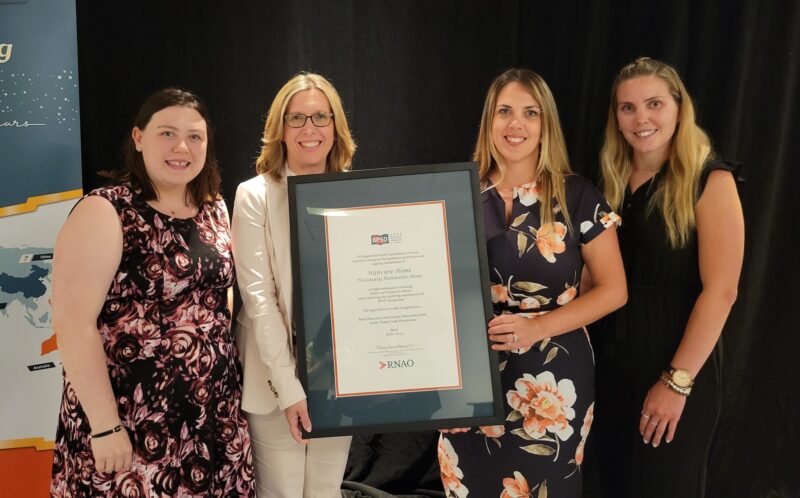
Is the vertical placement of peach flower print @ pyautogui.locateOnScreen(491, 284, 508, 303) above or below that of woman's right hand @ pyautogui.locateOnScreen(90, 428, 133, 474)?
above

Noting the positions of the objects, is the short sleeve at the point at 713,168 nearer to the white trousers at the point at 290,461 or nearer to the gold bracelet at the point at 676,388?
the gold bracelet at the point at 676,388

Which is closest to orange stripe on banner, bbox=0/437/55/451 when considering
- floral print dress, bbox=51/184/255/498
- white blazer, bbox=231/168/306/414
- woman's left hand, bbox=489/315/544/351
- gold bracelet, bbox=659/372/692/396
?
floral print dress, bbox=51/184/255/498

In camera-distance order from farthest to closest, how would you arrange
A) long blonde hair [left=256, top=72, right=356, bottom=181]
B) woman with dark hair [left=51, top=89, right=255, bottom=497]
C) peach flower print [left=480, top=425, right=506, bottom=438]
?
long blonde hair [left=256, top=72, right=356, bottom=181], peach flower print [left=480, top=425, right=506, bottom=438], woman with dark hair [left=51, top=89, right=255, bottom=497]

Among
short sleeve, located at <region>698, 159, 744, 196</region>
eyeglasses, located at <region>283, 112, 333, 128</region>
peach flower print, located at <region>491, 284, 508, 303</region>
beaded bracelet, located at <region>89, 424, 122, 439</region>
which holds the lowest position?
beaded bracelet, located at <region>89, 424, 122, 439</region>

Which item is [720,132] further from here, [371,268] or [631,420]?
[371,268]

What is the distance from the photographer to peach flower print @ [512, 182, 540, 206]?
196 cm

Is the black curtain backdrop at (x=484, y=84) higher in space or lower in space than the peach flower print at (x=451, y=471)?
higher

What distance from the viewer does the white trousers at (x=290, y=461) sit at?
1981 millimetres

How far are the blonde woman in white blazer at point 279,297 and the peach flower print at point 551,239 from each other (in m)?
0.70

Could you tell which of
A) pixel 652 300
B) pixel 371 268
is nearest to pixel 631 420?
pixel 652 300

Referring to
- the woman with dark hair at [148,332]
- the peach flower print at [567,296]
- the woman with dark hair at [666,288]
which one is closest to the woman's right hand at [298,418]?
the woman with dark hair at [148,332]

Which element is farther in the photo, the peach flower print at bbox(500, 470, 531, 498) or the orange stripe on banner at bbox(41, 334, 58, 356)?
the orange stripe on banner at bbox(41, 334, 58, 356)

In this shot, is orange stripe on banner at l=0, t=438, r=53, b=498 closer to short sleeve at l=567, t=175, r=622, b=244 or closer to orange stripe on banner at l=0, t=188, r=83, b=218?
orange stripe on banner at l=0, t=188, r=83, b=218

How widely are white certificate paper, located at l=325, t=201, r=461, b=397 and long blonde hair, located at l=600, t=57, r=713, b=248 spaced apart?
30.4 inches
